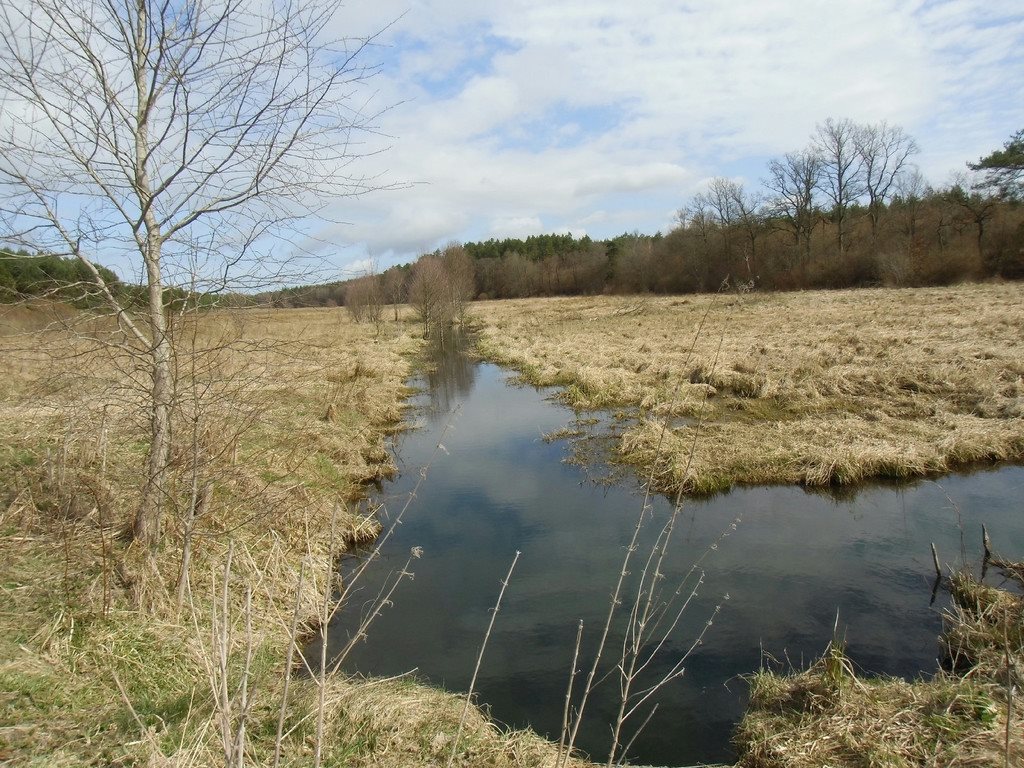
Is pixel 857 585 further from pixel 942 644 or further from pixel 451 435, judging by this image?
pixel 451 435

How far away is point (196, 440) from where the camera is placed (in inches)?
160

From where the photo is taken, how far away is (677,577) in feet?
20.0

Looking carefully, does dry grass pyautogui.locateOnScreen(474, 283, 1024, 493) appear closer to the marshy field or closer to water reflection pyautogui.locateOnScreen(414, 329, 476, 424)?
the marshy field

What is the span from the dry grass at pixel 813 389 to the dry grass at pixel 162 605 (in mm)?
2468

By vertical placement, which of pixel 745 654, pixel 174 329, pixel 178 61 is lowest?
pixel 745 654

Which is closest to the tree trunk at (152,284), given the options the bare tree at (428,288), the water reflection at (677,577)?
the water reflection at (677,577)

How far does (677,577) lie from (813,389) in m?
7.52

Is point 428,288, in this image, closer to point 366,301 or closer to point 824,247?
point 366,301

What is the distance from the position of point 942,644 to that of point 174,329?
6.21m

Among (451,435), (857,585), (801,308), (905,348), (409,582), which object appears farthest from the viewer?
(801,308)

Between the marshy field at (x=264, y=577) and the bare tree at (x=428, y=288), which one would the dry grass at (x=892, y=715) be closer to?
the marshy field at (x=264, y=577)

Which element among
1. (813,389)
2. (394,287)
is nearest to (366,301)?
(394,287)

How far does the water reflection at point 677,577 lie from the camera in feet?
15.0

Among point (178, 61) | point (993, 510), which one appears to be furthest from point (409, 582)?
point (993, 510)
